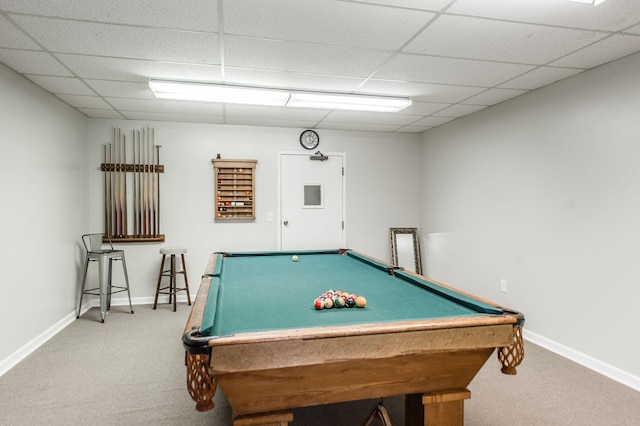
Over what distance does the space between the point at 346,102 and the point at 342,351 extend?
2.79m

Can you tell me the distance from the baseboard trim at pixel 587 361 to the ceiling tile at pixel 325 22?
2740mm

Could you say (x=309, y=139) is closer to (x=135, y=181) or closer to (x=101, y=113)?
(x=135, y=181)

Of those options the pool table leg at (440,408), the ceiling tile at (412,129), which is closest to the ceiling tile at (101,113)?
the ceiling tile at (412,129)

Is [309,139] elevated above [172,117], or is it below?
below

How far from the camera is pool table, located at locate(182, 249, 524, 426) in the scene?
4.42 feet

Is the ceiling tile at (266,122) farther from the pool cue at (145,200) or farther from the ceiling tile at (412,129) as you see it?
the ceiling tile at (412,129)

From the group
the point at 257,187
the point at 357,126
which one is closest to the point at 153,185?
the point at 257,187

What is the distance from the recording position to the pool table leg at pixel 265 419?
147 centimetres

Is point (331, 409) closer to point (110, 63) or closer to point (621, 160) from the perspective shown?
point (621, 160)

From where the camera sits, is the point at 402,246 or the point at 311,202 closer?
the point at 311,202

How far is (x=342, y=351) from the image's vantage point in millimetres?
1419

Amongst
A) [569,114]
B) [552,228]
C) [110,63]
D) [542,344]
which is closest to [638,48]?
[569,114]

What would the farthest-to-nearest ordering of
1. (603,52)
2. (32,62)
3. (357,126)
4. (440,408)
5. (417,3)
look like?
1. (357,126)
2. (32,62)
3. (603,52)
4. (417,3)
5. (440,408)

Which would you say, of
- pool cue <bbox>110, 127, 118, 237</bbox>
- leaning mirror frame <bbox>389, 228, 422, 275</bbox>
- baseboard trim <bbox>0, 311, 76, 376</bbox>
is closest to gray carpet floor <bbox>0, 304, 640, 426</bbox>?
baseboard trim <bbox>0, 311, 76, 376</bbox>
